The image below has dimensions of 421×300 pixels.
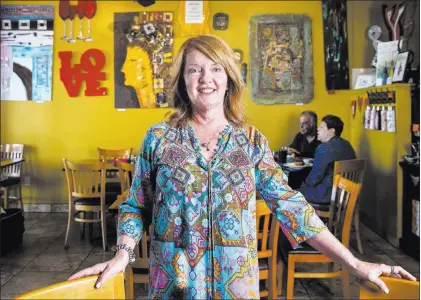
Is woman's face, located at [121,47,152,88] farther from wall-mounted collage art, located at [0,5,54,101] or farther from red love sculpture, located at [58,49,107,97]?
wall-mounted collage art, located at [0,5,54,101]

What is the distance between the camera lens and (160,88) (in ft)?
22.9

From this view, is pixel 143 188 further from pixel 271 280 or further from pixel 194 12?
pixel 194 12

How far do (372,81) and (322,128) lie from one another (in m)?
1.28

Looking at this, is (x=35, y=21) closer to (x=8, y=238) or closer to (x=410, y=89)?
(x=8, y=238)

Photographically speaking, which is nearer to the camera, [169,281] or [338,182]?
[169,281]

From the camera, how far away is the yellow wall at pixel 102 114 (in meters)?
6.95

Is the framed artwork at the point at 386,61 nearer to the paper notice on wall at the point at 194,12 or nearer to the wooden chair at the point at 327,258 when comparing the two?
the wooden chair at the point at 327,258

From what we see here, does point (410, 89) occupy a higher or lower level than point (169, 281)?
higher

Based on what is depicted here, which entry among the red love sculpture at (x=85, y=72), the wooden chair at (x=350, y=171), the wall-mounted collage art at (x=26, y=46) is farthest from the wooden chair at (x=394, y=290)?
the wall-mounted collage art at (x=26, y=46)

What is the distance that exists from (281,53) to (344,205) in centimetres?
375

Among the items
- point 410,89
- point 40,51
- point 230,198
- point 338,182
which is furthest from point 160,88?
point 230,198

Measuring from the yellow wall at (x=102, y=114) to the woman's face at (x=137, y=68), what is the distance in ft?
0.74

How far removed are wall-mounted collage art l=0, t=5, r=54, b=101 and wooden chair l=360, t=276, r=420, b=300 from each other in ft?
20.8

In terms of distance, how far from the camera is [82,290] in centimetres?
134
